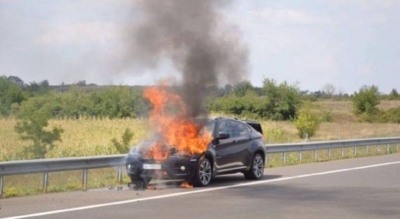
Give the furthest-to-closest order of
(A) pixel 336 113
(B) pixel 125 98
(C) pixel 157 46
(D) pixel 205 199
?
(A) pixel 336 113
(B) pixel 125 98
(C) pixel 157 46
(D) pixel 205 199

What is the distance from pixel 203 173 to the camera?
63.6 feet

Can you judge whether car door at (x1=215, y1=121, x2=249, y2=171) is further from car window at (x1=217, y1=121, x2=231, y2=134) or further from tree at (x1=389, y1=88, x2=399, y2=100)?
tree at (x1=389, y1=88, x2=399, y2=100)

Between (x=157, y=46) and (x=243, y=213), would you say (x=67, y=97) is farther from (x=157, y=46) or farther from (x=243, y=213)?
(x=243, y=213)

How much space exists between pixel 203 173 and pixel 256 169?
2.90m

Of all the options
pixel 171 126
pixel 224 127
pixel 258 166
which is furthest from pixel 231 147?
pixel 171 126

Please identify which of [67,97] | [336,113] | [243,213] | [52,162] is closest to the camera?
[243,213]

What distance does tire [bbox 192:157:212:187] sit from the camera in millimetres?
19078

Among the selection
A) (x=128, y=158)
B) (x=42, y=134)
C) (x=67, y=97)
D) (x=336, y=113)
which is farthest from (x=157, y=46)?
(x=336, y=113)

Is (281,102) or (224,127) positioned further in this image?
(281,102)

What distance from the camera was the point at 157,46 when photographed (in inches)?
765

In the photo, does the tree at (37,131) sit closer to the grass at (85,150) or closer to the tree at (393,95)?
the grass at (85,150)

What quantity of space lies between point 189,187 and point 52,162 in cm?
319

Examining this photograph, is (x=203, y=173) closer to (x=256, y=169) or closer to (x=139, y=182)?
(x=139, y=182)

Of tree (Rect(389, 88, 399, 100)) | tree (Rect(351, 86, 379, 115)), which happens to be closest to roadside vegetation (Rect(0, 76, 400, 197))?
tree (Rect(351, 86, 379, 115))
